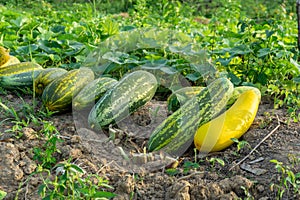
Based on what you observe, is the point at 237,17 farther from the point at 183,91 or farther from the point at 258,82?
the point at 183,91

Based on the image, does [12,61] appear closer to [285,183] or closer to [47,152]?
[47,152]

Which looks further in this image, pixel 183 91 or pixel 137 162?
pixel 183 91

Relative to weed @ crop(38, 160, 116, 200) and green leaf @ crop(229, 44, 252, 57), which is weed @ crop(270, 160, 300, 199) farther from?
green leaf @ crop(229, 44, 252, 57)

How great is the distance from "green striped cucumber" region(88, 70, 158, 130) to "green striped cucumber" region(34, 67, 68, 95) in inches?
25.8

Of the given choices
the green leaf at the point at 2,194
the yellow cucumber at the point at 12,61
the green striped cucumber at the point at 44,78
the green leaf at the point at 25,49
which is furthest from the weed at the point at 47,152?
the green leaf at the point at 25,49

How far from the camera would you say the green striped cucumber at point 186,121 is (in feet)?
11.2

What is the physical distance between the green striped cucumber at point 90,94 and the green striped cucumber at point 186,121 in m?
0.67

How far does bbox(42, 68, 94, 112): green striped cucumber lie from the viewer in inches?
156

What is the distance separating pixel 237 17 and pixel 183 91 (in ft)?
17.4

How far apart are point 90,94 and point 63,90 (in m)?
0.21

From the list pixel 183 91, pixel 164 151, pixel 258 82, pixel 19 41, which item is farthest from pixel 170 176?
pixel 19 41

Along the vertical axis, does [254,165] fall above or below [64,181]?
below

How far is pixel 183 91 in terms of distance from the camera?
3910mm

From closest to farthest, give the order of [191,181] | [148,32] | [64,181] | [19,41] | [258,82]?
[64,181], [191,181], [258,82], [148,32], [19,41]
